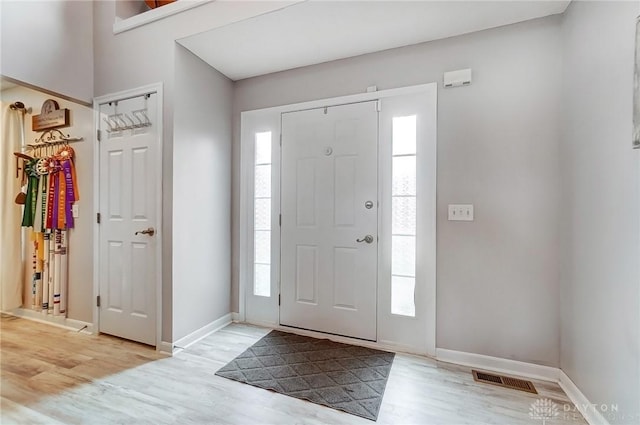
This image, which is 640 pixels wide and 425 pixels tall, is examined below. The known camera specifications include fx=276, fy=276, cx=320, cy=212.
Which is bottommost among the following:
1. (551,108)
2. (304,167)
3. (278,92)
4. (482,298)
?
(482,298)

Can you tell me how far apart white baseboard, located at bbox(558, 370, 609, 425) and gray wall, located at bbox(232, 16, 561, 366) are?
119 mm

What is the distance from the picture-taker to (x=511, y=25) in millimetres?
2016

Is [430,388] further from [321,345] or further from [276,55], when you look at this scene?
[276,55]

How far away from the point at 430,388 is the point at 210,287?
205cm

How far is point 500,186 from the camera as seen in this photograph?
80.5 inches

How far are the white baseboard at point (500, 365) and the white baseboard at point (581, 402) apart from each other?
7 centimetres

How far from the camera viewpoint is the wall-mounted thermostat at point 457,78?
2100mm

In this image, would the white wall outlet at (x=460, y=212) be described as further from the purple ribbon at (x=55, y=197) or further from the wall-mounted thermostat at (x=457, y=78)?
the purple ribbon at (x=55, y=197)

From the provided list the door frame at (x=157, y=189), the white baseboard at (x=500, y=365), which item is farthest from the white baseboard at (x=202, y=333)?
the white baseboard at (x=500, y=365)

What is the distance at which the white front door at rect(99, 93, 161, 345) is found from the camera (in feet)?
7.88

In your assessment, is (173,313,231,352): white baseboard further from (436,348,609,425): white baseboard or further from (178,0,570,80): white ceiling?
(178,0,570,80): white ceiling

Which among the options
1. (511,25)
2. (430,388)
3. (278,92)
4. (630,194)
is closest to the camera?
(630,194)

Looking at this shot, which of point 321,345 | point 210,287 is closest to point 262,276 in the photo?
point 210,287

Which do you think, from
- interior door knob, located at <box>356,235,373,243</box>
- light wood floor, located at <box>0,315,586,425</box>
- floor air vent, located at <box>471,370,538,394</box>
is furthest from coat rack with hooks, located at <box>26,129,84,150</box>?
floor air vent, located at <box>471,370,538,394</box>
